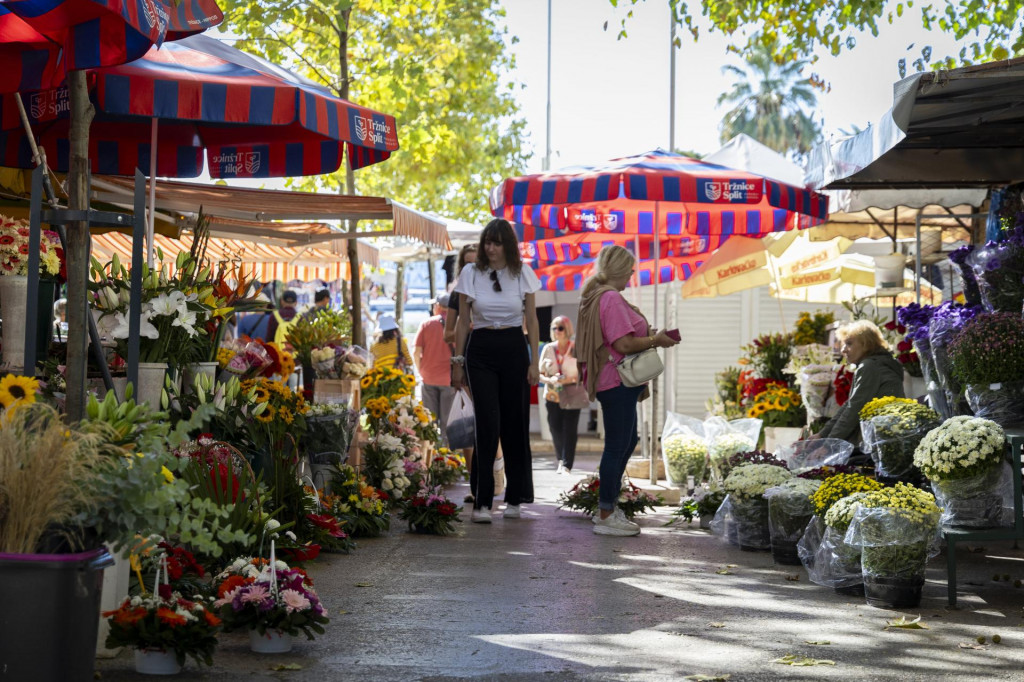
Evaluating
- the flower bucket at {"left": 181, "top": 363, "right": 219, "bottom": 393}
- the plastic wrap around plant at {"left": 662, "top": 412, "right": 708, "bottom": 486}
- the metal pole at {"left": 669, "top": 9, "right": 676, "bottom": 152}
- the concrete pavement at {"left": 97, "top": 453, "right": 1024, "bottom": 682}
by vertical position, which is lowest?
the concrete pavement at {"left": 97, "top": 453, "right": 1024, "bottom": 682}

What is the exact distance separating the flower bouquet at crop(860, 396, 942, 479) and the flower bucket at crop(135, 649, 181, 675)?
433 centimetres

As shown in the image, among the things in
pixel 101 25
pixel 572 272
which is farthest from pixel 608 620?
pixel 572 272

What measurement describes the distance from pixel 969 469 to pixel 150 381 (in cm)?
419

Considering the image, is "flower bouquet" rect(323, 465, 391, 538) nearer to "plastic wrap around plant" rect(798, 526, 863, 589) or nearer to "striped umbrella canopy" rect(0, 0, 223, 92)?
"plastic wrap around plant" rect(798, 526, 863, 589)

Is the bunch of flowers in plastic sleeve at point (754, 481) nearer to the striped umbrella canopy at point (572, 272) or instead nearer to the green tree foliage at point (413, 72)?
the green tree foliage at point (413, 72)

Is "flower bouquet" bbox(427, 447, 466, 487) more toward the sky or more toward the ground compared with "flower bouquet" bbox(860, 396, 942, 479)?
more toward the ground

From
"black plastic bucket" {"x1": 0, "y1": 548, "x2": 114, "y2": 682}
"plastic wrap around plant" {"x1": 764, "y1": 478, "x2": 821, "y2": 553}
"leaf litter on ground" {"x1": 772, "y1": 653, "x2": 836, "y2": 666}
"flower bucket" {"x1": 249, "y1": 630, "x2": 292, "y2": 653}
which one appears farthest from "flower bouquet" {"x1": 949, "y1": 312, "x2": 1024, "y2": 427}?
"black plastic bucket" {"x1": 0, "y1": 548, "x2": 114, "y2": 682}

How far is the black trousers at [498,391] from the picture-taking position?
27.7 ft

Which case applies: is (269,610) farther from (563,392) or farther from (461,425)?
(563,392)

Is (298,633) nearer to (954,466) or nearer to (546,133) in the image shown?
(954,466)

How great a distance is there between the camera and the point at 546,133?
35.5m

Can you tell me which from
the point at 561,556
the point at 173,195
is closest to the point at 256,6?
the point at 173,195

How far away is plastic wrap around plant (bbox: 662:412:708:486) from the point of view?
426 inches

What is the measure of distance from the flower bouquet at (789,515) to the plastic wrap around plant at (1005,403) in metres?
1.09
